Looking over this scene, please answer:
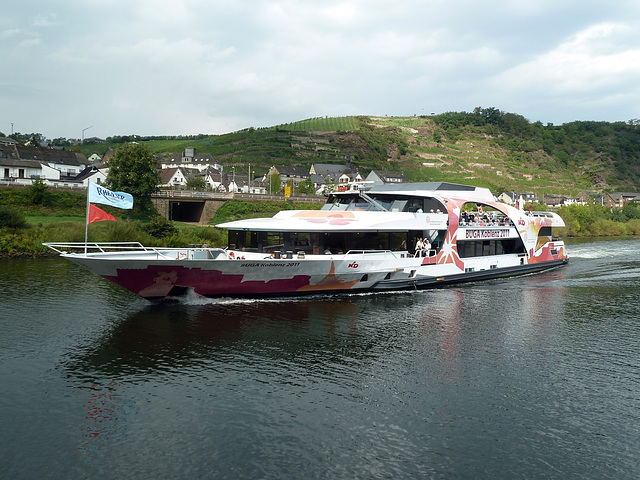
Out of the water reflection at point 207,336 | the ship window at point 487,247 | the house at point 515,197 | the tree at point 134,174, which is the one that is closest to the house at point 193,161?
the tree at point 134,174

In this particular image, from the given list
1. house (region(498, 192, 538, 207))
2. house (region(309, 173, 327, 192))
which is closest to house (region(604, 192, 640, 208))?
house (region(498, 192, 538, 207))

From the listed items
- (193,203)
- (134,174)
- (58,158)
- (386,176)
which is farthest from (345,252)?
(386,176)

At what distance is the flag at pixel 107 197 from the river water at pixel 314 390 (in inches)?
184

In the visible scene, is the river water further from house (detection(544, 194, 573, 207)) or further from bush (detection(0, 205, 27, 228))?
house (detection(544, 194, 573, 207))

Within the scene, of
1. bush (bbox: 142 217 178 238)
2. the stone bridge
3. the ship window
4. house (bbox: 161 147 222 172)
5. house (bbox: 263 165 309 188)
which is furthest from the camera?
house (bbox: 161 147 222 172)

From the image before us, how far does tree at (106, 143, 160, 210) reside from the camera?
2130 inches

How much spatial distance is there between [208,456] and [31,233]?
3593cm

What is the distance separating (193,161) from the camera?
127 m

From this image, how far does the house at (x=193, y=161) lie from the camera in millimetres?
124812

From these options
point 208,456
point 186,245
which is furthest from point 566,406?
point 186,245

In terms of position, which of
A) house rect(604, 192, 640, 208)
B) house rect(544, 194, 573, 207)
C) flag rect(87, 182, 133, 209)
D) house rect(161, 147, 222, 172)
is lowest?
flag rect(87, 182, 133, 209)

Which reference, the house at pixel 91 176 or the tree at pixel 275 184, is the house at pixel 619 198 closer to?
the tree at pixel 275 184

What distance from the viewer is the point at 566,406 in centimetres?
1245

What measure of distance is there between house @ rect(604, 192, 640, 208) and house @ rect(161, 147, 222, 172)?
332 feet
